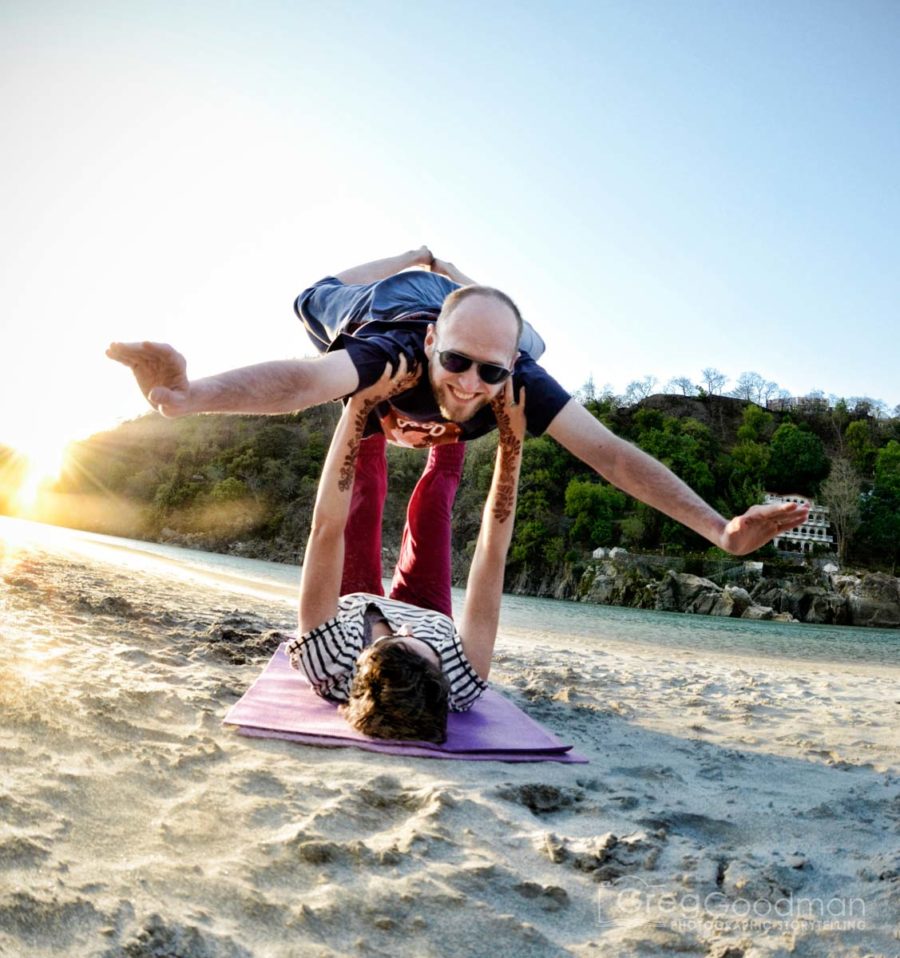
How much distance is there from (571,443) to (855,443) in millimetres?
96058

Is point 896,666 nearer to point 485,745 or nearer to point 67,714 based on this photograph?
point 485,745

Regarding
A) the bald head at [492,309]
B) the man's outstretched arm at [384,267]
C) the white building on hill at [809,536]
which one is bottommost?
the bald head at [492,309]

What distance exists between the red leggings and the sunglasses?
1.86 metres

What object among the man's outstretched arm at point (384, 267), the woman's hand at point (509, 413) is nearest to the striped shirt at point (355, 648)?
the woman's hand at point (509, 413)

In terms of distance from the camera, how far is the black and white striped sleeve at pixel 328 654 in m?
4.33

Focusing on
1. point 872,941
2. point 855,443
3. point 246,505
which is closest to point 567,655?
point 872,941

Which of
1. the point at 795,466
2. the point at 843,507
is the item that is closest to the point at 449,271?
the point at 843,507

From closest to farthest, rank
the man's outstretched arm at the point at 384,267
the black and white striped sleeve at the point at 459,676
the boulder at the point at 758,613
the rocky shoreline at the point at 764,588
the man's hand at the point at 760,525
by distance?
the man's hand at the point at 760,525
the black and white striped sleeve at the point at 459,676
the man's outstretched arm at the point at 384,267
the boulder at the point at 758,613
the rocky shoreline at the point at 764,588

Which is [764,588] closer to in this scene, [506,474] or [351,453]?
[506,474]

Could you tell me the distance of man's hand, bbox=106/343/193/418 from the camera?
2.66 m

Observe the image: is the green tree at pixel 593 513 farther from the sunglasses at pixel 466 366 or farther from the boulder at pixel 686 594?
the sunglasses at pixel 466 366

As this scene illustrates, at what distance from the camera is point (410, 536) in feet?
19.7

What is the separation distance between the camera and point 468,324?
402cm

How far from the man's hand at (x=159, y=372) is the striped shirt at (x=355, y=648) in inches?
79.5
